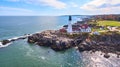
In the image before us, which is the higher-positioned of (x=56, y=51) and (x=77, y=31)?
(x=77, y=31)

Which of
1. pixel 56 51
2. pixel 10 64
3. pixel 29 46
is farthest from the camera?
pixel 29 46

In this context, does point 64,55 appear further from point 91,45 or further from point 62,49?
point 91,45

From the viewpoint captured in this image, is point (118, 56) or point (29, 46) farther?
point (29, 46)

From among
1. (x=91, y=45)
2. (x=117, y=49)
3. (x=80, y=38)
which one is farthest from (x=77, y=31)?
(x=117, y=49)

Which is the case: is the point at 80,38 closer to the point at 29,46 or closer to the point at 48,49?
the point at 48,49

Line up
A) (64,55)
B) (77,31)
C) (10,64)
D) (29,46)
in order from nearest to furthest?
(10,64) → (64,55) → (29,46) → (77,31)

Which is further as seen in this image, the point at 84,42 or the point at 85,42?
the point at 84,42
